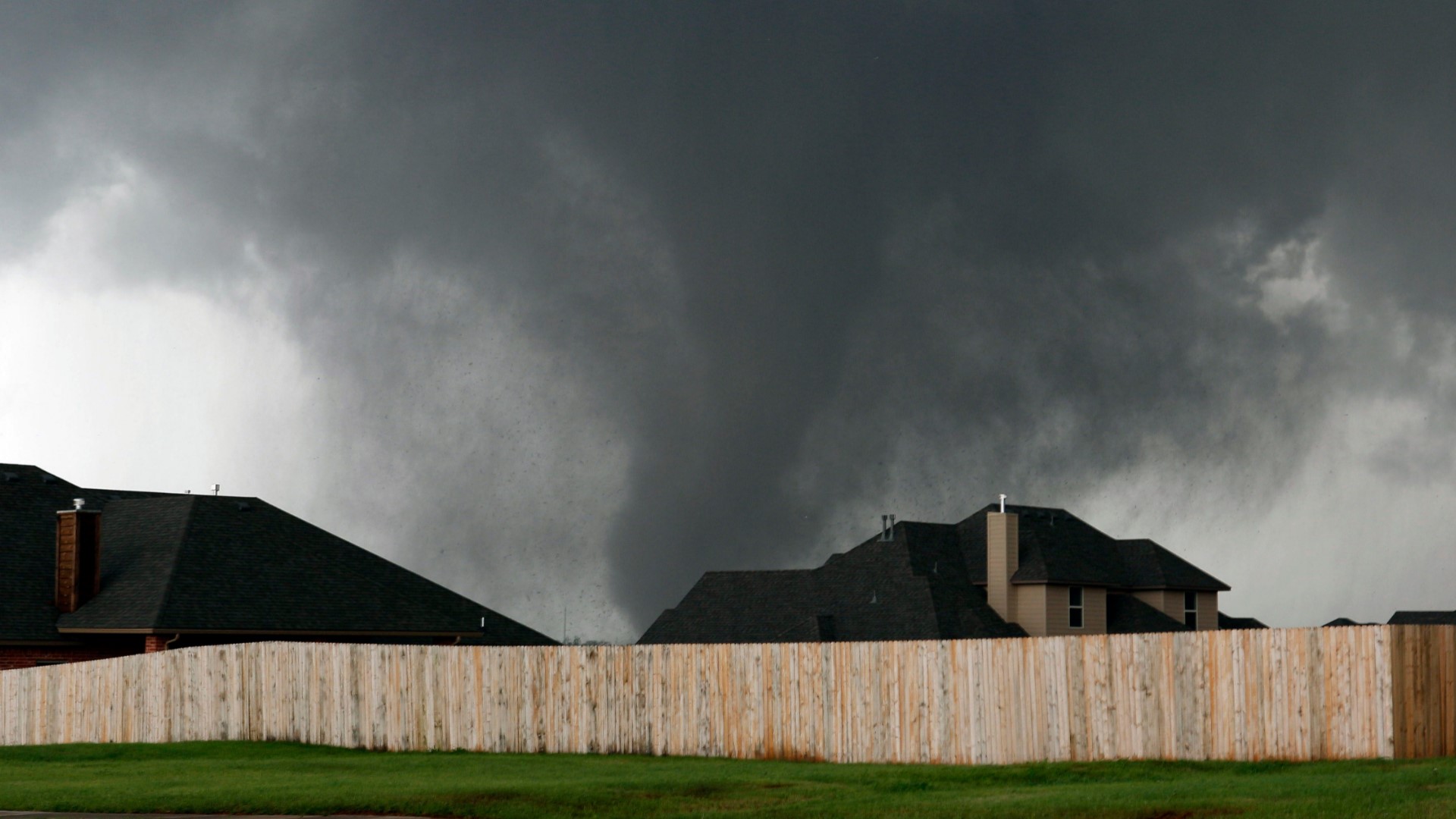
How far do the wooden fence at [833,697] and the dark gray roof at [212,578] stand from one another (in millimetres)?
4035

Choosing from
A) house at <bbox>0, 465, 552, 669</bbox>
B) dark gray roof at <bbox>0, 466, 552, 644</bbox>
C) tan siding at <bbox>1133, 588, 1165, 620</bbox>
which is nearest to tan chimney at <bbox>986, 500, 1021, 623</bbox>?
tan siding at <bbox>1133, 588, 1165, 620</bbox>

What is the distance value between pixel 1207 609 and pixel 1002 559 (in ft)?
33.1

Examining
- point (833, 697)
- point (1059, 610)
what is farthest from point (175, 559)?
point (1059, 610)

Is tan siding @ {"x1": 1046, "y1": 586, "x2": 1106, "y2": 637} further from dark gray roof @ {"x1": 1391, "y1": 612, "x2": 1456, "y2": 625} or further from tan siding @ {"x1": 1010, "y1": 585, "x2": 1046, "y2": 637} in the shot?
dark gray roof @ {"x1": 1391, "y1": 612, "x2": 1456, "y2": 625}

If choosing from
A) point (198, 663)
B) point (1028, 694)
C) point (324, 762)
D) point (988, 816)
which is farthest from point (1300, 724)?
point (198, 663)

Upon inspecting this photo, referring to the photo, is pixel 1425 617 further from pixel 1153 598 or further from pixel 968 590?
pixel 968 590

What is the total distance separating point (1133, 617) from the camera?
5322cm

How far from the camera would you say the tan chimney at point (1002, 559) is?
166ft

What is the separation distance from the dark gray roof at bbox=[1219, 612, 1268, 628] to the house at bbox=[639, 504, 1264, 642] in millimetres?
9989

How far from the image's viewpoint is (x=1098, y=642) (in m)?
21.9

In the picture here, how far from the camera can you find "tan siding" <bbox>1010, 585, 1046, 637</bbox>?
5012cm

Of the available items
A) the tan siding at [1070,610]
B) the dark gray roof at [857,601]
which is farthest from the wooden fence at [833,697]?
the tan siding at [1070,610]

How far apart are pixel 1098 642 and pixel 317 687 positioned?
1463 centimetres

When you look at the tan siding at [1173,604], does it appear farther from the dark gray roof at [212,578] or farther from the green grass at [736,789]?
the green grass at [736,789]
